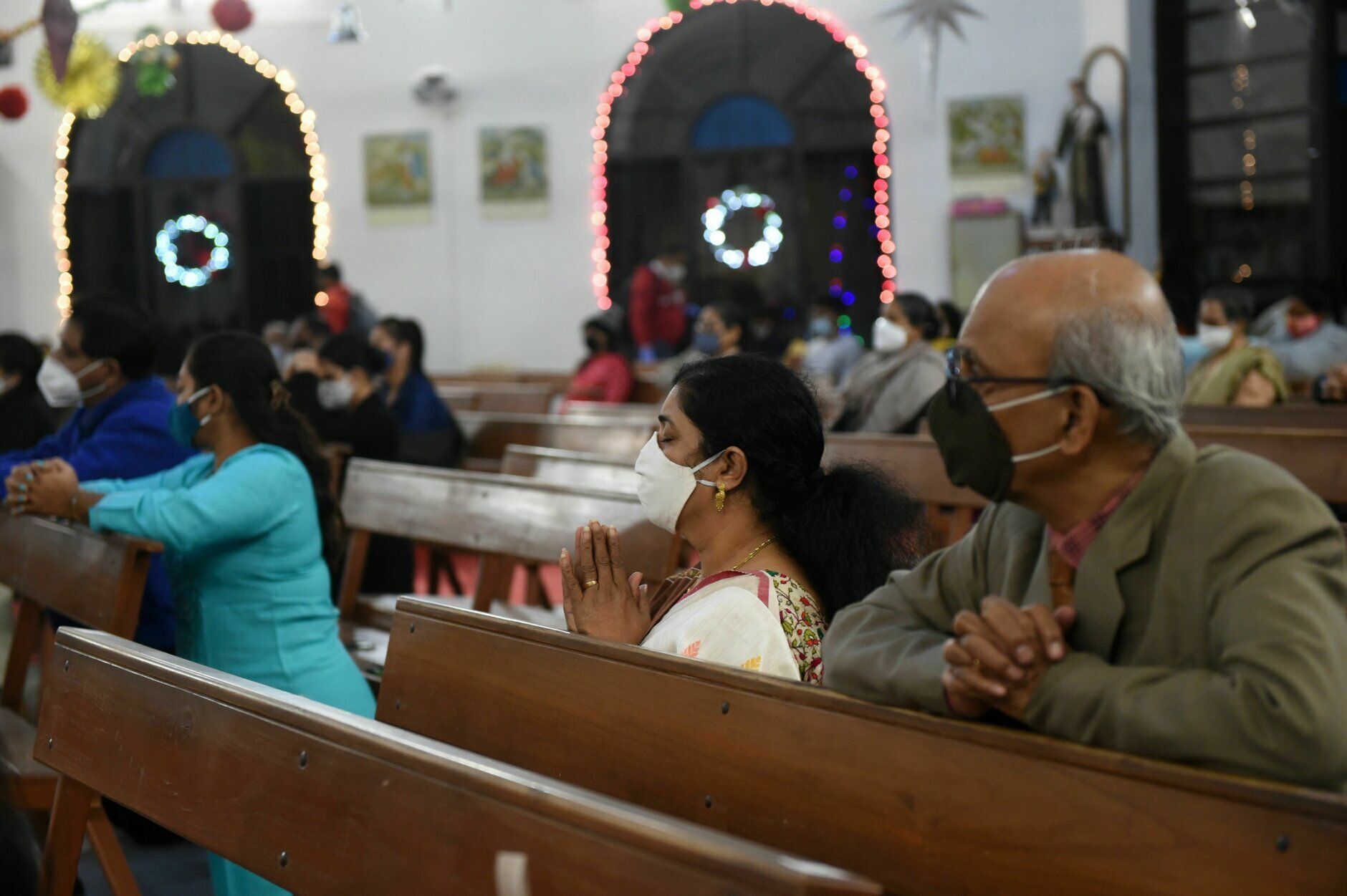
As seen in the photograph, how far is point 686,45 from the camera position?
14.2 metres

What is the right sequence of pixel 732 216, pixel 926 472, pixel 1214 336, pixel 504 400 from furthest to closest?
pixel 732 216
pixel 504 400
pixel 1214 336
pixel 926 472

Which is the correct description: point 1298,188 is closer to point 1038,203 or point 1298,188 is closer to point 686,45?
point 1038,203

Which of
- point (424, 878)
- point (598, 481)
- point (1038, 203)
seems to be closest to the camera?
point (424, 878)

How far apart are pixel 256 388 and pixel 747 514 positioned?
157 centimetres

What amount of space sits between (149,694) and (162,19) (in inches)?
582

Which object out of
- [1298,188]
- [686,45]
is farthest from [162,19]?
[1298,188]

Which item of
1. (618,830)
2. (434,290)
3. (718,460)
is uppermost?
(434,290)

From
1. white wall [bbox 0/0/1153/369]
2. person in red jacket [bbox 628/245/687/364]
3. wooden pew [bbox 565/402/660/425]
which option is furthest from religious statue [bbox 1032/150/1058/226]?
wooden pew [bbox 565/402/660/425]

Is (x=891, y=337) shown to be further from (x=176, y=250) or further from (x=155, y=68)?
(x=176, y=250)

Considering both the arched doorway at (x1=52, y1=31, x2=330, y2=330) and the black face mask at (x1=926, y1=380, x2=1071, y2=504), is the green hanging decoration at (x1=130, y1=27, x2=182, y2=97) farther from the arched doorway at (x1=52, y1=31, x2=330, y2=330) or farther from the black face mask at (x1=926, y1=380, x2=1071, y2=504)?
the black face mask at (x1=926, y1=380, x2=1071, y2=504)

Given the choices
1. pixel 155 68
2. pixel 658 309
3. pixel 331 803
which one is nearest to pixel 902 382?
pixel 331 803

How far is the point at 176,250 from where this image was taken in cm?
1580

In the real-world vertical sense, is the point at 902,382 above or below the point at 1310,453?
above

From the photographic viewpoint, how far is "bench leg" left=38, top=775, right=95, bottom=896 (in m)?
2.44
